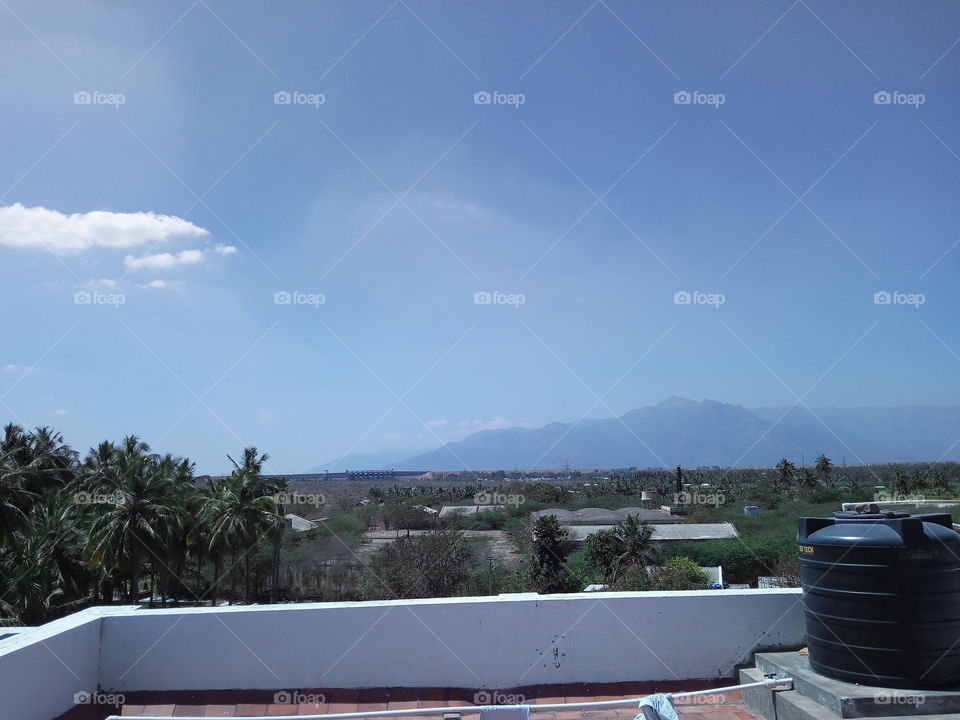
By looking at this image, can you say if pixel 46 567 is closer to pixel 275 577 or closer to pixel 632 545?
pixel 275 577

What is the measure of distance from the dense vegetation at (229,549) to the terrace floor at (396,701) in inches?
446

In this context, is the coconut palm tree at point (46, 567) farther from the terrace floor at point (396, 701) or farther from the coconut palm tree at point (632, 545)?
the coconut palm tree at point (632, 545)

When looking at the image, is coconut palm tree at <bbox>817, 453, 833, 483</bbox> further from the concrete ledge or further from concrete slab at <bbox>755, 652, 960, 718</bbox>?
concrete slab at <bbox>755, 652, 960, 718</bbox>

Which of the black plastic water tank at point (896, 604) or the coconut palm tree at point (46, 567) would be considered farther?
the coconut palm tree at point (46, 567)

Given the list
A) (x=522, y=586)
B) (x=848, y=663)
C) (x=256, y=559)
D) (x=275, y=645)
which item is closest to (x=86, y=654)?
(x=275, y=645)

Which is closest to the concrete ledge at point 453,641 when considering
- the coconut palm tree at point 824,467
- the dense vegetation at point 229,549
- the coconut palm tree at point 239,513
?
the dense vegetation at point 229,549

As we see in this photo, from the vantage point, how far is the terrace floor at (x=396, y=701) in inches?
126

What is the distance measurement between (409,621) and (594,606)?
1007 mm

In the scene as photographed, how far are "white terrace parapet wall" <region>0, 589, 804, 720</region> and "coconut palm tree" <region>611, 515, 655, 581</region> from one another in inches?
1005

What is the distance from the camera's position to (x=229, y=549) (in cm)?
2494

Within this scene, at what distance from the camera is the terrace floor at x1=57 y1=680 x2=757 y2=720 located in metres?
3.20

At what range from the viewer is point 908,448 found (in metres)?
120

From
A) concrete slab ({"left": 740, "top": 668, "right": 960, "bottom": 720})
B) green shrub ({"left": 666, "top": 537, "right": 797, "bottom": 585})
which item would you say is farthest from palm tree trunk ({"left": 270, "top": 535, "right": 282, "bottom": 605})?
concrete slab ({"left": 740, "top": 668, "right": 960, "bottom": 720})

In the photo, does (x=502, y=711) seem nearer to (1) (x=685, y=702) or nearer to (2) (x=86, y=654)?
(1) (x=685, y=702)
